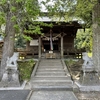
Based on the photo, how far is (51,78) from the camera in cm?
807

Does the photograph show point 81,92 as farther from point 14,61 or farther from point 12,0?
point 12,0

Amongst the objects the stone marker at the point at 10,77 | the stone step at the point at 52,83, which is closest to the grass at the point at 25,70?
the stone marker at the point at 10,77

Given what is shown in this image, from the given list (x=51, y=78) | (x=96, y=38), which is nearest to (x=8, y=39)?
(x=51, y=78)

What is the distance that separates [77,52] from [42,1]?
612cm

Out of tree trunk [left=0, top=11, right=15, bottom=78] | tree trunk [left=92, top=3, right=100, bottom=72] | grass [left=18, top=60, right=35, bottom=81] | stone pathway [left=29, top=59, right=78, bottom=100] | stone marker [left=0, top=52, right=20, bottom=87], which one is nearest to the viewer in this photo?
stone pathway [left=29, top=59, right=78, bottom=100]

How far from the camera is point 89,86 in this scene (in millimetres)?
6793

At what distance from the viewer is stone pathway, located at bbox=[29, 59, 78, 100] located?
5836 mm

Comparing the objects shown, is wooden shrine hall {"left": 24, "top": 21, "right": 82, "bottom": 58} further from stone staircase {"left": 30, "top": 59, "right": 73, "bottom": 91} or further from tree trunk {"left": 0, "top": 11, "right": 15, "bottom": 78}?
tree trunk {"left": 0, "top": 11, "right": 15, "bottom": 78}

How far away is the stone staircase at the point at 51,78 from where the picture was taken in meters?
7.01

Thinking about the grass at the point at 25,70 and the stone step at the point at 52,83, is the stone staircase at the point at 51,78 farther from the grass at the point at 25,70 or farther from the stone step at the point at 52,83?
the grass at the point at 25,70

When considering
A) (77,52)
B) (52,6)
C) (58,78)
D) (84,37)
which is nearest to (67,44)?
(77,52)

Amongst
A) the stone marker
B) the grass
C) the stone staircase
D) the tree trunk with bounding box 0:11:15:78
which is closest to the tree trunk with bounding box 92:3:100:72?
the stone staircase

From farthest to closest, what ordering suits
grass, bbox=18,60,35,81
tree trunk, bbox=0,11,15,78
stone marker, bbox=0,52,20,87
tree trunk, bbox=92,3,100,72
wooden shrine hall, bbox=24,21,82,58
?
wooden shrine hall, bbox=24,21,82,58 → grass, bbox=18,60,35,81 → tree trunk, bbox=0,11,15,78 → tree trunk, bbox=92,3,100,72 → stone marker, bbox=0,52,20,87

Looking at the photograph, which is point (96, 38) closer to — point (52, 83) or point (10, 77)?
point (52, 83)
